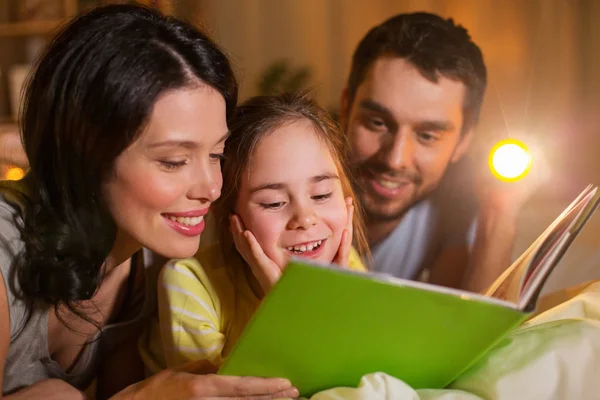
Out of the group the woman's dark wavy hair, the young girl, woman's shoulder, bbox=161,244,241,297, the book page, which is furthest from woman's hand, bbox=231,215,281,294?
the book page

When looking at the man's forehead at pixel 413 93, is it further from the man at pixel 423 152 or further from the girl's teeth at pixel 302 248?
the girl's teeth at pixel 302 248

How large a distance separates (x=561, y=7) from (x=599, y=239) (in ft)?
1.76

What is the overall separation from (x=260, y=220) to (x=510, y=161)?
0.67 metres

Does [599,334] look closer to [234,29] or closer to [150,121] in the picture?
[150,121]

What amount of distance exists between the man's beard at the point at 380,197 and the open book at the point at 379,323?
19.9 inches

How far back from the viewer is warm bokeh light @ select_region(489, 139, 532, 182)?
146cm

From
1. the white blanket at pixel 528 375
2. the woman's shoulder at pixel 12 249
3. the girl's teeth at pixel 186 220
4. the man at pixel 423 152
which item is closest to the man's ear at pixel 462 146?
the man at pixel 423 152

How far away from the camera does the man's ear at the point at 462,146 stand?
1460 mm

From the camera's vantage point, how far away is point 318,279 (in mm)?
728

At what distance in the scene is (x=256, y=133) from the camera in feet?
3.67

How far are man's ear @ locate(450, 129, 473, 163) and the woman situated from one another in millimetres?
581

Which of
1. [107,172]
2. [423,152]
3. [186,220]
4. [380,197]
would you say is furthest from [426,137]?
[107,172]

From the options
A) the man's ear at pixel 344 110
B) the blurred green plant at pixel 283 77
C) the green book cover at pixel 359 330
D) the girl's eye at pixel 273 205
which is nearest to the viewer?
the green book cover at pixel 359 330

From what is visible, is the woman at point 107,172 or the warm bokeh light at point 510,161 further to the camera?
the warm bokeh light at point 510,161
